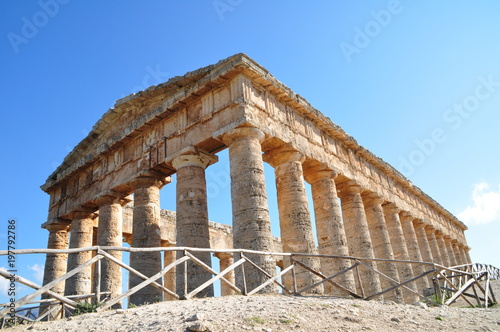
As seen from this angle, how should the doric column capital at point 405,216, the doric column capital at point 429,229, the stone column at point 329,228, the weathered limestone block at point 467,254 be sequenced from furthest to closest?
the weathered limestone block at point 467,254, the doric column capital at point 429,229, the doric column capital at point 405,216, the stone column at point 329,228

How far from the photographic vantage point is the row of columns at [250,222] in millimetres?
11094

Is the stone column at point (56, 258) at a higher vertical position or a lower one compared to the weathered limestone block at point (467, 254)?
lower

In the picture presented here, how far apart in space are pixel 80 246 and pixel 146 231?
4273mm

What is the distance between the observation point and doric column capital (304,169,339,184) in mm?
15391

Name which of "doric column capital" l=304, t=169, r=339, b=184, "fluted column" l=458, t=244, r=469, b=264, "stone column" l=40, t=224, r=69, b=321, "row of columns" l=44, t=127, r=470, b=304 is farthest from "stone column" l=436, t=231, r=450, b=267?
"stone column" l=40, t=224, r=69, b=321

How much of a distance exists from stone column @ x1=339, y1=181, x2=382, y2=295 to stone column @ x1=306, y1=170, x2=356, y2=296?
114 cm

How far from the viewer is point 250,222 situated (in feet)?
35.3

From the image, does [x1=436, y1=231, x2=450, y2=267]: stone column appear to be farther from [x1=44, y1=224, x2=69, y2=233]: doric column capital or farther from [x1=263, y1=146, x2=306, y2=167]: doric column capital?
[x1=44, y1=224, x2=69, y2=233]: doric column capital

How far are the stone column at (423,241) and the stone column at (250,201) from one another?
16.7 metres

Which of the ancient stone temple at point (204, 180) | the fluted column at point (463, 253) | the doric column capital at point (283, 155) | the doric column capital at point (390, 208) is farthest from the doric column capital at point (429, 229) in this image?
the doric column capital at point (283, 155)

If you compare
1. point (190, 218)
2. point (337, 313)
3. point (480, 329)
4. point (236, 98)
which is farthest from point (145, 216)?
point (480, 329)

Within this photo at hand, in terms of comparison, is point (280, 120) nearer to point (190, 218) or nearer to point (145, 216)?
point (190, 218)

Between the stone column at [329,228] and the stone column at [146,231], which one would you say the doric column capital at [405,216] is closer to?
the stone column at [329,228]

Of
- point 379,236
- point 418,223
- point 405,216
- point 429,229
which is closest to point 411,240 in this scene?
point 405,216
